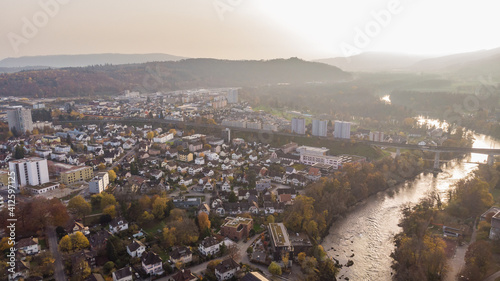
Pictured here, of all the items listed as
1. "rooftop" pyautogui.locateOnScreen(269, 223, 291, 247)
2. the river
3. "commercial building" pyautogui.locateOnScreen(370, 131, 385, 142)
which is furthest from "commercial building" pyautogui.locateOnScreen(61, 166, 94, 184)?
"commercial building" pyautogui.locateOnScreen(370, 131, 385, 142)

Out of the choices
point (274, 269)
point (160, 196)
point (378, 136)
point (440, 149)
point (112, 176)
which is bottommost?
point (274, 269)

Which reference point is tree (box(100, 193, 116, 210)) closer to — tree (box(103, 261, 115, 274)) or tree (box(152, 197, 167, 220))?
tree (box(152, 197, 167, 220))

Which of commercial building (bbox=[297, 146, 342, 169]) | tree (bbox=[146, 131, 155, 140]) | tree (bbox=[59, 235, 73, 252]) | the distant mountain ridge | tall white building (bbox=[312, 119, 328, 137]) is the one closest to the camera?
tree (bbox=[59, 235, 73, 252])

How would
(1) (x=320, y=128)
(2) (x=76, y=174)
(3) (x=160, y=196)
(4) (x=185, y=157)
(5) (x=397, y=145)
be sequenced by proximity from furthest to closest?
(1) (x=320, y=128) → (5) (x=397, y=145) → (4) (x=185, y=157) → (2) (x=76, y=174) → (3) (x=160, y=196)

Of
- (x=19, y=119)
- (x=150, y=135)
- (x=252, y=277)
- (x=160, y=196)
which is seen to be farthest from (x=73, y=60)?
(x=252, y=277)

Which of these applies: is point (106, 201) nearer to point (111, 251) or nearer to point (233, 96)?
point (111, 251)

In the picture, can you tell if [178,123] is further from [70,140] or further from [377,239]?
[377,239]

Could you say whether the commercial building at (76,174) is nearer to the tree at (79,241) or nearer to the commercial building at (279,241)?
the tree at (79,241)
